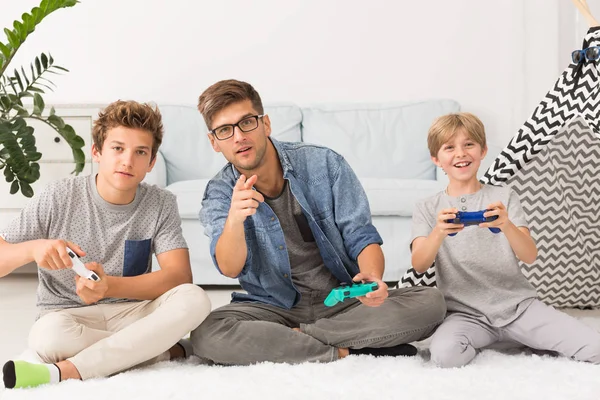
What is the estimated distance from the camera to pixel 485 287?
6.00 ft

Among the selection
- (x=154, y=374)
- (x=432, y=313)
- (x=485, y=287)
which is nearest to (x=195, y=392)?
(x=154, y=374)

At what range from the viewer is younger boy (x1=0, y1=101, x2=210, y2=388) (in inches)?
64.9

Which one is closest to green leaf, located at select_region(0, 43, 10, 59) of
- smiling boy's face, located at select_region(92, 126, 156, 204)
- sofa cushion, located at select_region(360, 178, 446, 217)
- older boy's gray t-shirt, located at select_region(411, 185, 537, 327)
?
smiling boy's face, located at select_region(92, 126, 156, 204)

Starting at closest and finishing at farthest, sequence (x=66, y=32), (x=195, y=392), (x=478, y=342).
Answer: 1. (x=195, y=392)
2. (x=478, y=342)
3. (x=66, y=32)

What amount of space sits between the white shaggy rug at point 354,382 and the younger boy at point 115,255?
0.41 ft

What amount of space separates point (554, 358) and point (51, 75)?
3.08 meters

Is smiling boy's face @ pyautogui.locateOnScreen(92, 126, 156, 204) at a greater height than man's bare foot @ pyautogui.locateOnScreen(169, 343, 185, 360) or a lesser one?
greater

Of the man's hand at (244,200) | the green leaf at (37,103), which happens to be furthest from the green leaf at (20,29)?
the man's hand at (244,200)

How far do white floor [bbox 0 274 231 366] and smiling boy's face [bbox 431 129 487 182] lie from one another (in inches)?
41.5

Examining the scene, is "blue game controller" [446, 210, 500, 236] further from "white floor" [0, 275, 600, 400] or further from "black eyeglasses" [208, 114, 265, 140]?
"black eyeglasses" [208, 114, 265, 140]

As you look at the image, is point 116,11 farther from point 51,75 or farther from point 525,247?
point 525,247

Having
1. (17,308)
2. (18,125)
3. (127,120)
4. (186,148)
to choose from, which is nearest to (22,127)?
(18,125)

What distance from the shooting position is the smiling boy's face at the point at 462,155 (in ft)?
6.11

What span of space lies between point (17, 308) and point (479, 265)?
1737 mm
